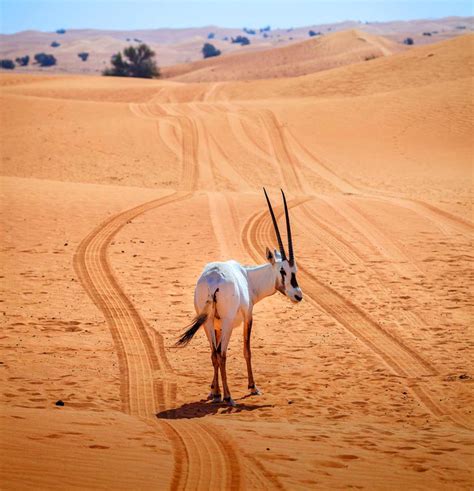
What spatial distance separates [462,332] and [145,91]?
46.1 m

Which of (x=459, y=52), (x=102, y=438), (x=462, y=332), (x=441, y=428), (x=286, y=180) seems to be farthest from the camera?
(x=459, y=52)

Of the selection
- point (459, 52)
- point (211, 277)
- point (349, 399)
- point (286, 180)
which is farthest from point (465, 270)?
point (459, 52)

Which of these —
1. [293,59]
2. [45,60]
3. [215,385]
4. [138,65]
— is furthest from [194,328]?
[45,60]

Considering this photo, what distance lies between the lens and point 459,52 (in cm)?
4856

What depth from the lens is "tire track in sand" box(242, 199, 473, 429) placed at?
10203 millimetres

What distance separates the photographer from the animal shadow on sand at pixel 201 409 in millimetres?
9187

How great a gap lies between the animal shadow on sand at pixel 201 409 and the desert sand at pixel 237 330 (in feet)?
0.15

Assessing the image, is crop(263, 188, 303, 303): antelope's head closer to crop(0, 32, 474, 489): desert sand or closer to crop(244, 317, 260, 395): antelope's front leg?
crop(244, 317, 260, 395): antelope's front leg

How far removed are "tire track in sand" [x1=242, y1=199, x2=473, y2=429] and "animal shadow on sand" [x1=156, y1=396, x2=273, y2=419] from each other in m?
2.30

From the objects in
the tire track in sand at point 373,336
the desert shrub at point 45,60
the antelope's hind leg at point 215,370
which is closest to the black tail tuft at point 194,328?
the antelope's hind leg at point 215,370

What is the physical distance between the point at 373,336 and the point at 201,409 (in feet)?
14.7

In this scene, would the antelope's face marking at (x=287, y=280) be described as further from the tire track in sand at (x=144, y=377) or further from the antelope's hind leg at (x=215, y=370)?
the tire track in sand at (x=144, y=377)

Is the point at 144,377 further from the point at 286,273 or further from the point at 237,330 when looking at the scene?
the point at 237,330

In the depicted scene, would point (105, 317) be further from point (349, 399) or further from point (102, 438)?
point (102, 438)
